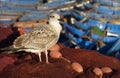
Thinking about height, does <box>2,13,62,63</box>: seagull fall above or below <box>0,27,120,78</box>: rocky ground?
above

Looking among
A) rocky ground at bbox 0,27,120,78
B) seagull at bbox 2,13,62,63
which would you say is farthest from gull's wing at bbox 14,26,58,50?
rocky ground at bbox 0,27,120,78

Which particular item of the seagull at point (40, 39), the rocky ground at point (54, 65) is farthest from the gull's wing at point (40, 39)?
the rocky ground at point (54, 65)

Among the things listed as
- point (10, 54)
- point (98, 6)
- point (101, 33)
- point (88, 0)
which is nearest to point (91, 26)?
point (101, 33)

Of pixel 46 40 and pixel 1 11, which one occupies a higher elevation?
pixel 46 40

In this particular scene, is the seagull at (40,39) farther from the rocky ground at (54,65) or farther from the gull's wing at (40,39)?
the rocky ground at (54,65)

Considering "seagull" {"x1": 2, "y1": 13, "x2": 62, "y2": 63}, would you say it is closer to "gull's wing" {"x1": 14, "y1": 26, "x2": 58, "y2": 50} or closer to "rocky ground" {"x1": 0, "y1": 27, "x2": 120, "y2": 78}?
"gull's wing" {"x1": 14, "y1": 26, "x2": 58, "y2": 50}

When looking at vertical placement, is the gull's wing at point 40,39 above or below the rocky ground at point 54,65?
above

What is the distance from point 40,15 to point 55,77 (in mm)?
8306

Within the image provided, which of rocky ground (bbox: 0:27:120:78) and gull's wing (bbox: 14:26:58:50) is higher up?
gull's wing (bbox: 14:26:58:50)

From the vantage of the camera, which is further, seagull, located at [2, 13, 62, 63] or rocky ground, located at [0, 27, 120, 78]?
seagull, located at [2, 13, 62, 63]

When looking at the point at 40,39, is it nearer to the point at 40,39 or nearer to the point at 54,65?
the point at 40,39

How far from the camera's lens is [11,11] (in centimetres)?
1591

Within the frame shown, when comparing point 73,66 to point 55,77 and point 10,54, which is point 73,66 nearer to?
point 55,77

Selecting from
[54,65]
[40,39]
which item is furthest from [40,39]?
[54,65]
